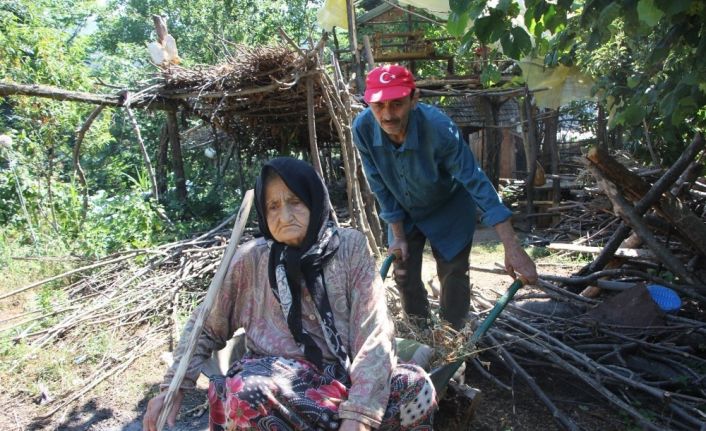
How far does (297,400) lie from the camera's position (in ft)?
6.15

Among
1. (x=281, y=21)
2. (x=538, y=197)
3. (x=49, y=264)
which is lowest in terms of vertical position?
Answer: (x=538, y=197)

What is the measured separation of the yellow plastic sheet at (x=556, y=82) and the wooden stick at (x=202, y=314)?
17.3 ft

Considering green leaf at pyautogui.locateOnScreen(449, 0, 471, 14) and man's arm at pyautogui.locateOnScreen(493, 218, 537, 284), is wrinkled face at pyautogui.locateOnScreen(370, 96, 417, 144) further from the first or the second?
man's arm at pyautogui.locateOnScreen(493, 218, 537, 284)

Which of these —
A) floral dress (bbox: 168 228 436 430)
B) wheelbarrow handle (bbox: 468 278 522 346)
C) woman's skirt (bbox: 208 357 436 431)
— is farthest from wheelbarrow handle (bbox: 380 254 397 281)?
woman's skirt (bbox: 208 357 436 431)

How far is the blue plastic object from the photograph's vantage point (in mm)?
3918

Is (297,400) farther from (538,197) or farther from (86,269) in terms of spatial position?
(538,197)

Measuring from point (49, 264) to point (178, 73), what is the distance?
2.98 meters

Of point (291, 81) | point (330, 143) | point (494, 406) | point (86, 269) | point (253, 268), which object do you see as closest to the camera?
point (253, 268)

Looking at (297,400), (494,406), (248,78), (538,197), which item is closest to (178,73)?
(248,78)

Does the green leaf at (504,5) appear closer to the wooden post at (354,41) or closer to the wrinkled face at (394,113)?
the wrinkled face at (394,113)

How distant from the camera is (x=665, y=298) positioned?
157 inches

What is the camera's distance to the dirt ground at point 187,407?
3363 mm

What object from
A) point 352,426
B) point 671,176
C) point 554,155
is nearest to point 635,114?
point 671,176

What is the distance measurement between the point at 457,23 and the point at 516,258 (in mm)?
1169
